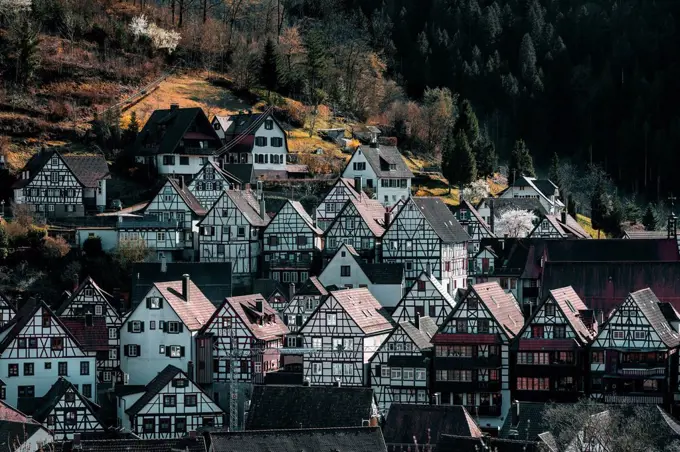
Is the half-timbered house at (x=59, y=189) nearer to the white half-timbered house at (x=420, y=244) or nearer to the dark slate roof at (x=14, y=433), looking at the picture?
the white half-timbered house at (x=420, y=244)

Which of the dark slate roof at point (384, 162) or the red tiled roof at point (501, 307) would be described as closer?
the red tiled roof at point (501, 307)

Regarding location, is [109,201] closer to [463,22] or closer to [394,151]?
[394,151]

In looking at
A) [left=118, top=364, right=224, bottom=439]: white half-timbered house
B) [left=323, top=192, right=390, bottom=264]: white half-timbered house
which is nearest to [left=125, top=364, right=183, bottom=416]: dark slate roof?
[left=118, top=364, right=224, bottom=439]: white half-timbered house

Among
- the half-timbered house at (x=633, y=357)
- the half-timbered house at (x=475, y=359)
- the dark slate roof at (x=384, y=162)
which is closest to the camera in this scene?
the half-timbered house at (x=633, y=357)

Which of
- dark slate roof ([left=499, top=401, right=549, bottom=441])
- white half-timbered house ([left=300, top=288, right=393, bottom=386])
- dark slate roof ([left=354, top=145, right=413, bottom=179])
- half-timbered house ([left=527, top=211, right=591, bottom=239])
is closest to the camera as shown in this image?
dark slate roof ([left=499, top=401, right=549, bottom=441])

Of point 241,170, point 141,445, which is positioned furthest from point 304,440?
point 241,170

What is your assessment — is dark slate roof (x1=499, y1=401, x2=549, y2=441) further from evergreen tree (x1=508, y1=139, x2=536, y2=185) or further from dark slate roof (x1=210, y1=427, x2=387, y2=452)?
evergreen tree (x1=508, y1=139, x2=536, y2=185)

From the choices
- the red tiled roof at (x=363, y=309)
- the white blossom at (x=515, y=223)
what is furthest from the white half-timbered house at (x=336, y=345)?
the white blossom at (x=515, y=223)

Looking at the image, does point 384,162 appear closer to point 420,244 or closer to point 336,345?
point 420,244
